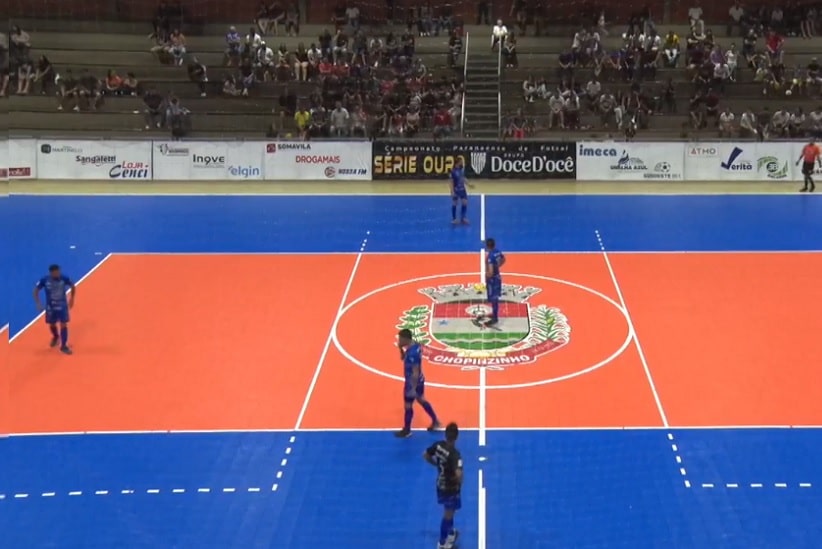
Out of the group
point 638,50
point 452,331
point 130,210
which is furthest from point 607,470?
point 638,50

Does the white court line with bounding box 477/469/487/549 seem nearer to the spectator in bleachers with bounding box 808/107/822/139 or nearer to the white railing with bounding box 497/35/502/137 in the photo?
the white railing with bounding box 497/35/502/137

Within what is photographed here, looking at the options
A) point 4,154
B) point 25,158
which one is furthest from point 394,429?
point 25,158

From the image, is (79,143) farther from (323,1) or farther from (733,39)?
(733,39)

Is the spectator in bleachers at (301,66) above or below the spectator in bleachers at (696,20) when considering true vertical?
below

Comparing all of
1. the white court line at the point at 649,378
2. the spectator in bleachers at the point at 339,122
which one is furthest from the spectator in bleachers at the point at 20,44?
the white court line at the point at 649,378

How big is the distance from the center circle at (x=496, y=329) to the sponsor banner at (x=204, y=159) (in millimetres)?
16162

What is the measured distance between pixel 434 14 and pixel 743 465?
3452 centimetres

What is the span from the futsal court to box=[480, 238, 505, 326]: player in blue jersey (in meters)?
0.34

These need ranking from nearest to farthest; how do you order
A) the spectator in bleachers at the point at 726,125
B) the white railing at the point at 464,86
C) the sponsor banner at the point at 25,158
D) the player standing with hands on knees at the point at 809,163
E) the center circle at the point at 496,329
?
the center circle at the point at 496,329
the player standing with hands on knees at the point at 809,163
the sponsor banner at the point at 25,158
the spectator in bleachers at the point at 726,125
the white railing at the point at 464,86

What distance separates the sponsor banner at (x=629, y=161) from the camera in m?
34.7

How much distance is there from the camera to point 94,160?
3534cm

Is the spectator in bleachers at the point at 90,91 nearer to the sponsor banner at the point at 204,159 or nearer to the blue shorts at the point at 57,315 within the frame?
the sponsor banner at the point at 204,159

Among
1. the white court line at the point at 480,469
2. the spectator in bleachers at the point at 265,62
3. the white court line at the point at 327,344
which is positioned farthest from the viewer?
the spectator in bleachers at the point at 265,62

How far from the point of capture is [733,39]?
1646 inches
